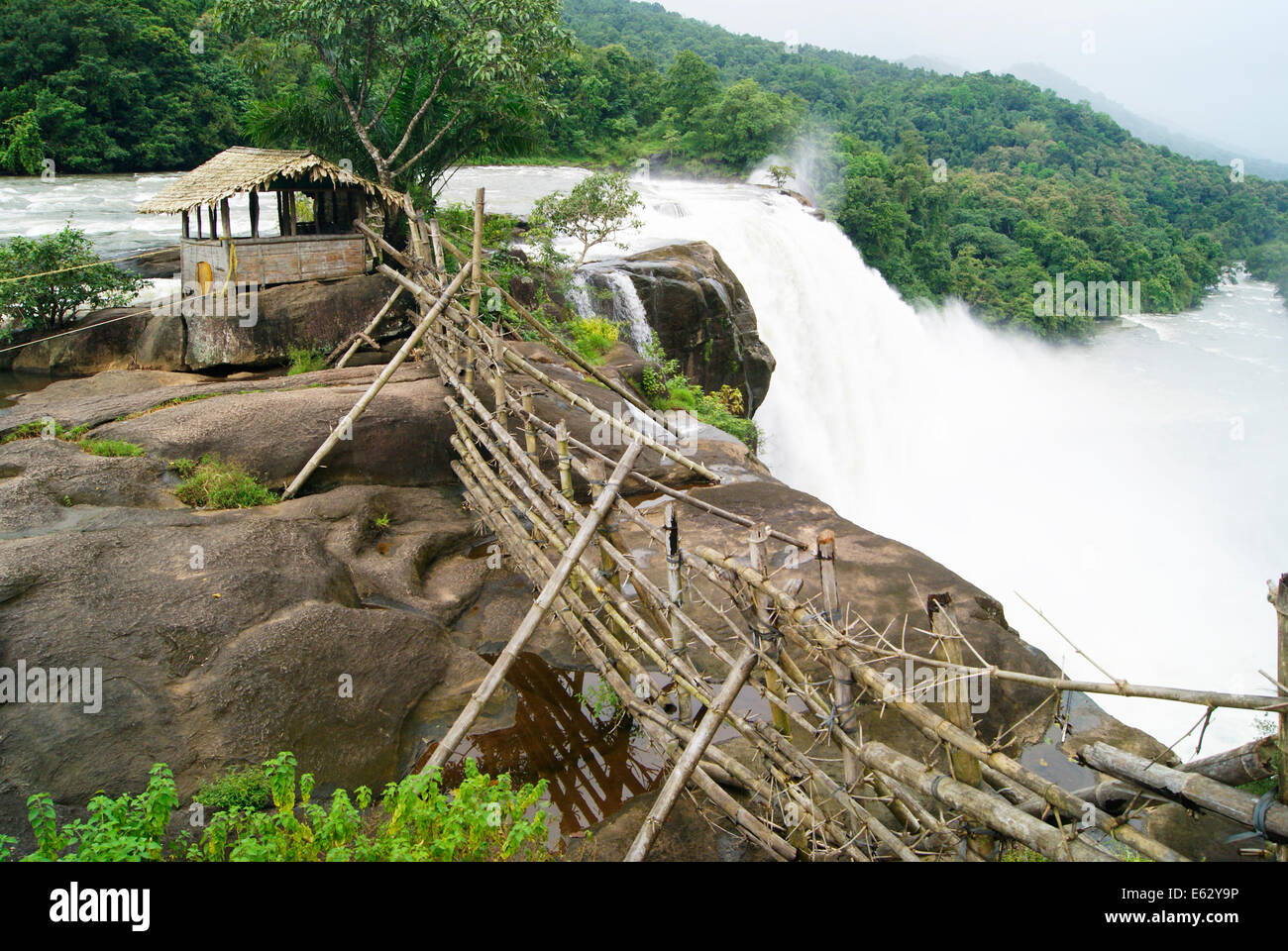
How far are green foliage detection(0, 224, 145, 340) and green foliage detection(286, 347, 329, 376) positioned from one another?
2944 millimetres

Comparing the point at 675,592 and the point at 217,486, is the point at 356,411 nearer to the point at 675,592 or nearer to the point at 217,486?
the point at 217,486

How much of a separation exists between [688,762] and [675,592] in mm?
1332

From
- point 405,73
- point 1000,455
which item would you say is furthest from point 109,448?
point 1000,455

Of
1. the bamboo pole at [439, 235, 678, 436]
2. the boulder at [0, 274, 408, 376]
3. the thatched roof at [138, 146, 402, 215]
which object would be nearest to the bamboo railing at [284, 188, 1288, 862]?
the bamboo pole at [439, 235, 678, 436]

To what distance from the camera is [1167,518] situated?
89.0 ft

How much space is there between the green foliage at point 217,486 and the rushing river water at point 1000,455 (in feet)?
36.7

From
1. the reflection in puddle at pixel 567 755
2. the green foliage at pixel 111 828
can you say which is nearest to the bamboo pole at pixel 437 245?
the reflection in puddle at pixel 567 755

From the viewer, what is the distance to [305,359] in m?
12.7

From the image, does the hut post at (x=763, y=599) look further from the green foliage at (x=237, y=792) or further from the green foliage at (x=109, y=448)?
the green foliage at (x=109, y=448)

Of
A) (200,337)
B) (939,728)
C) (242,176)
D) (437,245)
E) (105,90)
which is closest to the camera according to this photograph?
(939,728)

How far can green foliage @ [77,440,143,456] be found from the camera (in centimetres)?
866

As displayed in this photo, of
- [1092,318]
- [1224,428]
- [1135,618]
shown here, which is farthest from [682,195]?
[1092,318]

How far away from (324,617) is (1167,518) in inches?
1091
